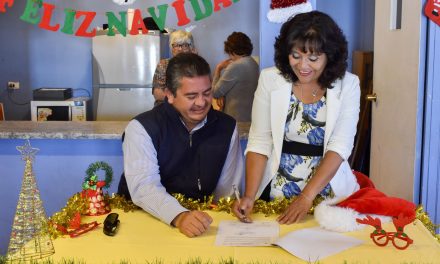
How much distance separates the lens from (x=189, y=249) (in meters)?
1.58

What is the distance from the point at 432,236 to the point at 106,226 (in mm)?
938

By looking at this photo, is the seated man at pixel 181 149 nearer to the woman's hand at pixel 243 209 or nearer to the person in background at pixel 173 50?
the woman's hand at pixel 243 209

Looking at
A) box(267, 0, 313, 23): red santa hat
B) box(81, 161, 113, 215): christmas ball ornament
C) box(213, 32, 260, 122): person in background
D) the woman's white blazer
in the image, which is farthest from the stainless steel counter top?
box(81, 161, 113, 215): christmas ball ornament

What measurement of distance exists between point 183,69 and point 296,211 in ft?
1.91

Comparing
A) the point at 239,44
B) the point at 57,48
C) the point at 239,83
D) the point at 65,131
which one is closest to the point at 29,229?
the point at 65,131

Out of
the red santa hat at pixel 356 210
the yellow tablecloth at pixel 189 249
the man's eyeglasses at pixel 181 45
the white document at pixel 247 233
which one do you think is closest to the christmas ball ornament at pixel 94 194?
the yellow tablecloth at pixel 189 249

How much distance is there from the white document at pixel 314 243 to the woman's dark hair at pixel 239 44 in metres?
2.47

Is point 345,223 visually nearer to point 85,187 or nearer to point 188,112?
point 188,112

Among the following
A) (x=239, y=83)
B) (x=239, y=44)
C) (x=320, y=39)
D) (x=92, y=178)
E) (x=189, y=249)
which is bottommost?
(x=189, y=249)

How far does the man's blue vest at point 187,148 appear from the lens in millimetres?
1979

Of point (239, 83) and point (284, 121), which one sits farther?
point (239, 83)

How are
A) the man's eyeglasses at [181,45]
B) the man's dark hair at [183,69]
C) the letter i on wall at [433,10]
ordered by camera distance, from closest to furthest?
1. the man's dark hair at [183,69]
2. the letter i on wall at [433,10]
3. the man's eyeglasses at [181,45]

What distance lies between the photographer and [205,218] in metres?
1.71

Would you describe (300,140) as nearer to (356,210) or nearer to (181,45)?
(356,210)
